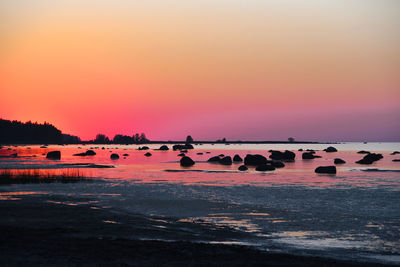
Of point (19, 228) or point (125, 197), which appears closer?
point (19, 228)

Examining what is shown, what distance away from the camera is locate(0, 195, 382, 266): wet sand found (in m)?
12.3

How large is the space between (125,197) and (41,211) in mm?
7372

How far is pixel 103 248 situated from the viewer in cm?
1382

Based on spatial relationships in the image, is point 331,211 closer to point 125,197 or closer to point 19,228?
point 125,197

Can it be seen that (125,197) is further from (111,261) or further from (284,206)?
(111,261)

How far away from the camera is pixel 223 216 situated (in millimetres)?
21094

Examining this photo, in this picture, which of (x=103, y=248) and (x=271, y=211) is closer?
(x=103, y=248)

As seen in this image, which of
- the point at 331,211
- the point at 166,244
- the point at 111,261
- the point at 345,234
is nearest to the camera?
the point at 111,261

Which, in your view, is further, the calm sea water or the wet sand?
the calm sea water

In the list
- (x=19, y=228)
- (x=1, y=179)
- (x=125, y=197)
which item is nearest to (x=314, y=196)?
(x=125, y=197)

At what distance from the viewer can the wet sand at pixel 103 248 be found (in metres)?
12.3

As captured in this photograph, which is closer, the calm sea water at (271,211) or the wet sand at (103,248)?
the wet sand at (103,248)

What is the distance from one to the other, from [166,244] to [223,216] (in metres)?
6.83

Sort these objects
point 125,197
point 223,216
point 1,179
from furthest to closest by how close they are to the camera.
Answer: point 1,179 < point 125,197 < point 223,216
